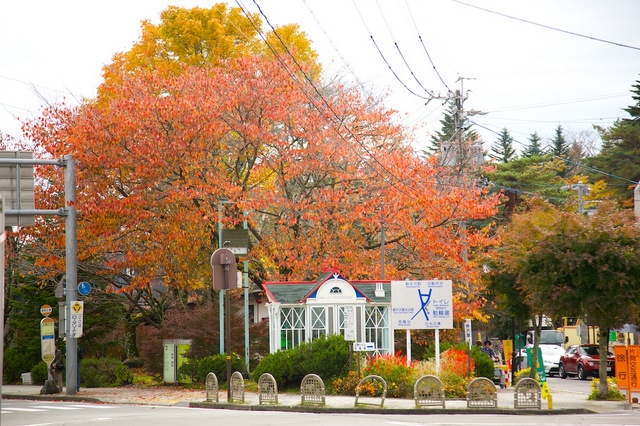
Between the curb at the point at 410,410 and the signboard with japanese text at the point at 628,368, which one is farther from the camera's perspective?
the signboard with japanese text at the point at 628,368

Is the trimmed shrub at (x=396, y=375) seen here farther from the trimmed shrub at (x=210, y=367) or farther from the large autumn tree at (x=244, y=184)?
the large autumn tree at (x=244, y=184)

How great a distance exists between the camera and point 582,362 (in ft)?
Result: 129

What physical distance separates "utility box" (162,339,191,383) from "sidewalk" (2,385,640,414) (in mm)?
781

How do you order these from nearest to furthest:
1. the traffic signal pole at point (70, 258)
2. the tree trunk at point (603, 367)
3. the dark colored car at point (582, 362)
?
1. the tree trunk at point (603, 367)
2. the traffic signal pole at point (70, 258)
3. the dark colored car at point (582, 362)

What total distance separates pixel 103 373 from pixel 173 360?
3.17 meters

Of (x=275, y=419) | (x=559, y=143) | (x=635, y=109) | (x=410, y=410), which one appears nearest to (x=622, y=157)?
(x=635, y=109)

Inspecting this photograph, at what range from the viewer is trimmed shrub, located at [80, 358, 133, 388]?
31.1 metres

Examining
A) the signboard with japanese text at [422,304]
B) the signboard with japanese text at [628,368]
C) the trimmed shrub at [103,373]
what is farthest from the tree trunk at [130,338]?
the signboard with japanese text at [628,368]

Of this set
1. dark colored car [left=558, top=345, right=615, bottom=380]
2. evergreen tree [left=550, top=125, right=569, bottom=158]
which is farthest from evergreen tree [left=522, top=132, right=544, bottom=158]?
dark colored car [left=558, top=345, right=615, bottom=380]

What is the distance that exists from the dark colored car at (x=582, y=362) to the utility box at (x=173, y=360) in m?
18.8

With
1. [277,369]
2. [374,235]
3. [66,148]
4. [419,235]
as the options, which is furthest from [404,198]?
[66,148]

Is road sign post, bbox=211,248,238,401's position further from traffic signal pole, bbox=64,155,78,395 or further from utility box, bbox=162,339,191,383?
utility box, bbox=162,339,191,383

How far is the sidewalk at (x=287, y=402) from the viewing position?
19500 millimetres

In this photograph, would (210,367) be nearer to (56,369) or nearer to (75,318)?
(75,318)
